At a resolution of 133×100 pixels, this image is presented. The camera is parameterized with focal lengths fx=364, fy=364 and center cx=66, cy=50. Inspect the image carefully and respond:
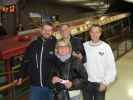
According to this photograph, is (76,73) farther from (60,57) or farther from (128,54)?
(128,54)

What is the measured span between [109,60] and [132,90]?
2.92 meters

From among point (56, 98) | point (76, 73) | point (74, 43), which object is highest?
point (74, 43)

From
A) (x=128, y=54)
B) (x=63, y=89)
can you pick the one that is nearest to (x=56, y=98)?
(x=63, y=89)

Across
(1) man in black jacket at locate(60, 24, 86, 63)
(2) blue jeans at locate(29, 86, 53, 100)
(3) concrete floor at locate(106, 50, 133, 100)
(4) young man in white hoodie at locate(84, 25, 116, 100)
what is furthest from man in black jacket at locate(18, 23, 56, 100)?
(3) concrete floor at locate(106, 50, 133, 100)

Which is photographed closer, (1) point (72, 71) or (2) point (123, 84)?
(1) point (72, 71)

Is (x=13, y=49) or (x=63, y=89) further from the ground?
(x=13, y=49)

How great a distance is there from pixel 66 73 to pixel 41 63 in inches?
13.6

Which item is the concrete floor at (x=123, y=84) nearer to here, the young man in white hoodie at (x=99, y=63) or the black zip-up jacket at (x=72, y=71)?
the young man in white hoodie at (x=99, y=63)

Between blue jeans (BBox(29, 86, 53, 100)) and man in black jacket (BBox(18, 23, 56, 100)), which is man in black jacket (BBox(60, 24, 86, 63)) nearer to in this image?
man in black jacket (BBox(18, 23, 56, 100))

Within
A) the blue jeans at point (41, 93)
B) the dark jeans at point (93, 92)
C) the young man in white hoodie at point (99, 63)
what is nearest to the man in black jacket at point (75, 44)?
the young man in white hoodie at point (99, 63)

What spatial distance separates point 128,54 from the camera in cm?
1041

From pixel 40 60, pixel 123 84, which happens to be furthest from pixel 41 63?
pixel 123 84

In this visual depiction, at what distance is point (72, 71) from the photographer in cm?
344

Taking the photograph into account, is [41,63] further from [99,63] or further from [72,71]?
[99,63]
